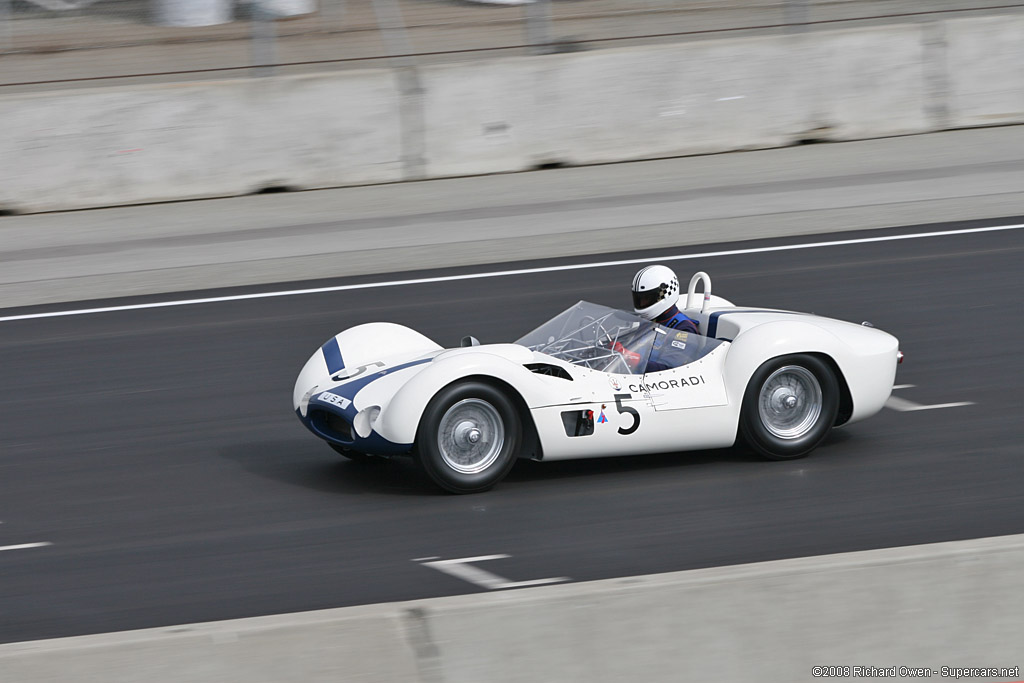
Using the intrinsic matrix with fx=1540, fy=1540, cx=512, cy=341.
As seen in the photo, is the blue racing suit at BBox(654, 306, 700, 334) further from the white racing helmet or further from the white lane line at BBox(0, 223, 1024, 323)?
the white lane line at BBox(0, 223, 1024, 323)

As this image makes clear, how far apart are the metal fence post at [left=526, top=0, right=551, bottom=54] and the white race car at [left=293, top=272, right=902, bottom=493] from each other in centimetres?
812

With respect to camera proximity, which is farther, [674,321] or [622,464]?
[674,321]

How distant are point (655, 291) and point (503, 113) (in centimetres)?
768

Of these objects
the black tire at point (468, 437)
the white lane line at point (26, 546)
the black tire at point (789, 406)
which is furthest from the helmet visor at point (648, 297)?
the white lane line at point (26, 546)

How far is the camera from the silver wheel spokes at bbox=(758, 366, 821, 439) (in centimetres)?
770

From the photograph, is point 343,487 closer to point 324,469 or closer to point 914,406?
point 324,469

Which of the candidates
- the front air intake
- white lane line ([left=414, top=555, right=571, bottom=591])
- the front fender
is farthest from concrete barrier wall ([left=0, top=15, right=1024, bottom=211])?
white lane line ([left=414, top=555, right=571, bottom=591])

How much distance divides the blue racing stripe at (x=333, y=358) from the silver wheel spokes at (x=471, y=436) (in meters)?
0.79

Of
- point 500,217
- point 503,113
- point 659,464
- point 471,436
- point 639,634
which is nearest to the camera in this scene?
point 639,634

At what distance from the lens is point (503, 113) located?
15391mm

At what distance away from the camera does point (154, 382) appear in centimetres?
993

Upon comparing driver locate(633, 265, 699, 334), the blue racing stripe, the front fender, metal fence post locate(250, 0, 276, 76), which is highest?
metal fence post locate(250, 0, 276, 76)

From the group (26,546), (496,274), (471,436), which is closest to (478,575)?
(471,436)

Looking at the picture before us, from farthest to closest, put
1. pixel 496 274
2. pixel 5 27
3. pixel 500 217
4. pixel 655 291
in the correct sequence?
pixel 5 27 → pixel 500 217 → pixel 496 274 → pixel 655 291
